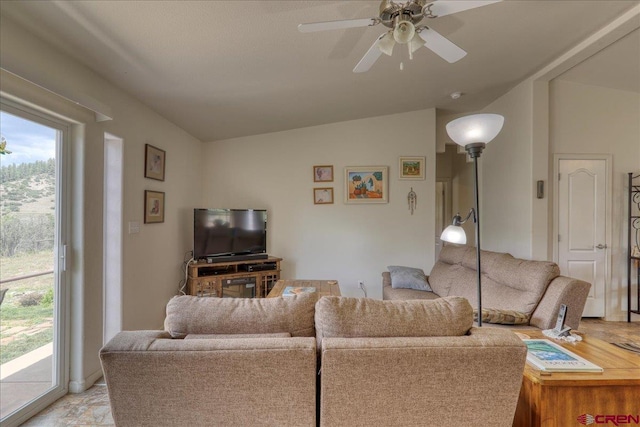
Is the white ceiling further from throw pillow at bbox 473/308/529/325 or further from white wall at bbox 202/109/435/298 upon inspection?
throw pillow at bbox 473/308/529/325

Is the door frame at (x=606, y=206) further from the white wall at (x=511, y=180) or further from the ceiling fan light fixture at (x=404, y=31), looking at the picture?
the ceiling fan light fixture at (x=404, y=31)

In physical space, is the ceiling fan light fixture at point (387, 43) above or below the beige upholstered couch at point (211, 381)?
above

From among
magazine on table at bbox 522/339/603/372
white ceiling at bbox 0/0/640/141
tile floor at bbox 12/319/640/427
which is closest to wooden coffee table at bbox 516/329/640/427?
magazine on table at bbox 522/339/603/372

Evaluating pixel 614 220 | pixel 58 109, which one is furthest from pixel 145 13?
pixel 614 220

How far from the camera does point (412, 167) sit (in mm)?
4105

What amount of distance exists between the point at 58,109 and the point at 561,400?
9.92 feet

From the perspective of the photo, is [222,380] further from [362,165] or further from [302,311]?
[362,165]

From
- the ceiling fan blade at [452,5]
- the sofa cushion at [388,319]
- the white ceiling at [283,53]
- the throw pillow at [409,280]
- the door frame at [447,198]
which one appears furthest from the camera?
the door frame at [447,198]

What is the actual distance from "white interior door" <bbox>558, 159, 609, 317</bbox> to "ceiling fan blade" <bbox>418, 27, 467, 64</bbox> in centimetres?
259

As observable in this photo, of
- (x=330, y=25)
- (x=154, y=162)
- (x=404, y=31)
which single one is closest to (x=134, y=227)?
(x=154, y=162)

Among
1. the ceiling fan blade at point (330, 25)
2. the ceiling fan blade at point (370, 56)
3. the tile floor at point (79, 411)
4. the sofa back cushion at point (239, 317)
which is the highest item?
the ceiling fan blade at point (370, 56)

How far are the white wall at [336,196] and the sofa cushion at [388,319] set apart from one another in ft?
9.76

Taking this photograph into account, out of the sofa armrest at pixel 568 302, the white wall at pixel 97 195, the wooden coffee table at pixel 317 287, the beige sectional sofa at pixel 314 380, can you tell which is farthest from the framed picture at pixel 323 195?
the beige sectional sofa at pixel 314 380

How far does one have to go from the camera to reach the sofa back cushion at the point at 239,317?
3.88ft
